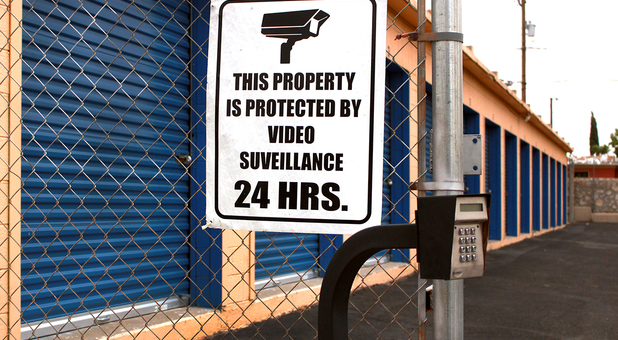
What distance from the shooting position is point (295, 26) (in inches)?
73.5

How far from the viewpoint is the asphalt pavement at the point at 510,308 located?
14.4 ft

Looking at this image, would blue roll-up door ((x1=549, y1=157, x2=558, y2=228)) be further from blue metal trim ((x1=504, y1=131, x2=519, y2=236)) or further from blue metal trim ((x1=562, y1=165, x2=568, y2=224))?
blue metal trim ((x1=504, y1=131, x2=519, y2=236))

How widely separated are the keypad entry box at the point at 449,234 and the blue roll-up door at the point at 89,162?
2.30 m

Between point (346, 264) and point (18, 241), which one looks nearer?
point (346, 264)

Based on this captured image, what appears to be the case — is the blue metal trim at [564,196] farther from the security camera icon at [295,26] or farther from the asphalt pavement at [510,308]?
the security camera icon at [295,26]

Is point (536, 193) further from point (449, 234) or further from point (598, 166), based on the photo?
point (598, 166)

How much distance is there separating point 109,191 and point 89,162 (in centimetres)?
29

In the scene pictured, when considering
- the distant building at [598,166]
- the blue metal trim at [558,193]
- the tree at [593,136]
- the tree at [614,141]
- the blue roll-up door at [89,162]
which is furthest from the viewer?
the tree at [614,141]

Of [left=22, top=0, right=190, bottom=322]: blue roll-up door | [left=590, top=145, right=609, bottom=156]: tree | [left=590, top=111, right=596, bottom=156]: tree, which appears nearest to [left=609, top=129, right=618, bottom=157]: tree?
[left=590, top=145, right=609, bottom=156]: tree

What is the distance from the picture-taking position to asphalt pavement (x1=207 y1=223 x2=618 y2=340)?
4375 mm

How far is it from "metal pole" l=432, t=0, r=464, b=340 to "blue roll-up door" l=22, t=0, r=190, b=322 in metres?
1.99

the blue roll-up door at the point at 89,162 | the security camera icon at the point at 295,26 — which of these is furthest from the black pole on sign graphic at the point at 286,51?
the blue roll-up door at the point at 89,162

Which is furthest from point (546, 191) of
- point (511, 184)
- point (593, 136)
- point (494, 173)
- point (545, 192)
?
point (593, 136)

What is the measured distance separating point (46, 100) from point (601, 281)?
7.95 m
